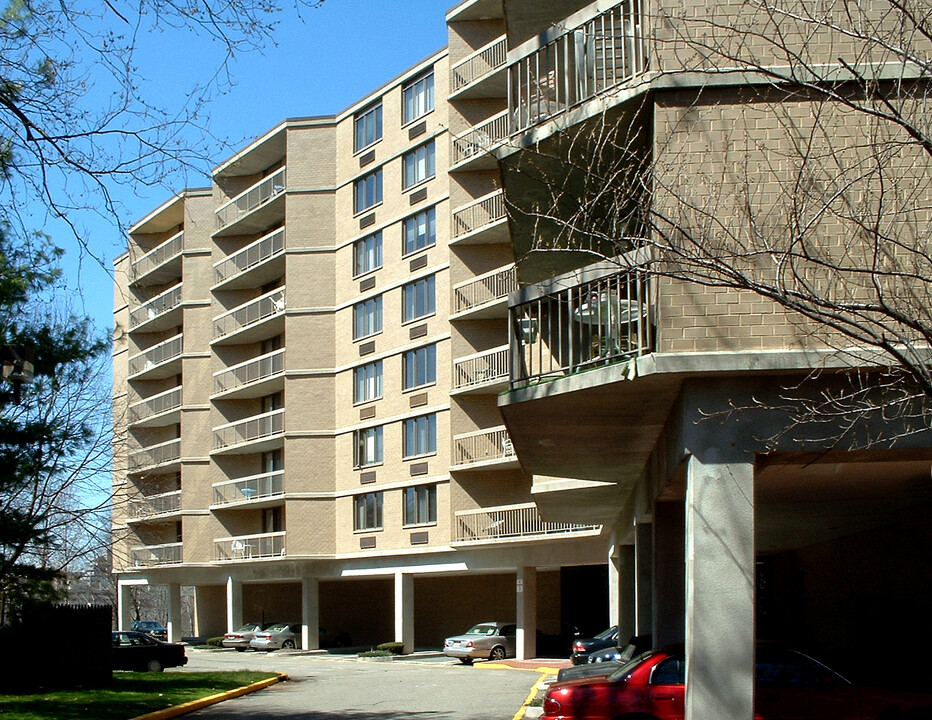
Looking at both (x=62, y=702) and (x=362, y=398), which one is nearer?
(x=62, y=702)

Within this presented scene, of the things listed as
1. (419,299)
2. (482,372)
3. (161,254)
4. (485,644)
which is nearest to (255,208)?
(161,254)

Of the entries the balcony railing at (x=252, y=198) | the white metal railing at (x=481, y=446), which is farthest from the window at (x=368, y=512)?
the balcony railing at (x=252, y=198)

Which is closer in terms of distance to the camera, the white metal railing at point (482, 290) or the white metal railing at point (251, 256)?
the white metal railing at point (482, 290)

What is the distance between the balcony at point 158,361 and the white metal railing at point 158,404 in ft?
4.18

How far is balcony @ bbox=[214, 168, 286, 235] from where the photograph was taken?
5506 centimetres

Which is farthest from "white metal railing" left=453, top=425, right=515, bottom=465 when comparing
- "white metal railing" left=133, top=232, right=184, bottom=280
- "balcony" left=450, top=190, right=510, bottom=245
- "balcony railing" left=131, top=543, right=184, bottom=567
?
"white metal railing" left=133, top=232, right=184, bottom=280

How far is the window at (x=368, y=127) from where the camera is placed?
5078cm

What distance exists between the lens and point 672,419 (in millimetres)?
12312

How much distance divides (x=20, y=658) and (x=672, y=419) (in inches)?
717

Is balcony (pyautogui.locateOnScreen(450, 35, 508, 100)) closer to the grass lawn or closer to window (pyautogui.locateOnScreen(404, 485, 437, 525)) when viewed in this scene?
window (pyautogui.locateOnScreen(404, 485, 437, 525))

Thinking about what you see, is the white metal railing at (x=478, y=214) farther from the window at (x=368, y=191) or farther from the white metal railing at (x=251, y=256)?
the white metal railing at (x=251, y=256)

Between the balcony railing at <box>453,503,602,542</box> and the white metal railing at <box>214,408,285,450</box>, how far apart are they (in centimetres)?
1274

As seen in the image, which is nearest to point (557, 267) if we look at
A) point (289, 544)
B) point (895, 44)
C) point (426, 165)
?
point (895, 44)

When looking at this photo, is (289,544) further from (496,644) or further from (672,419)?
(672,419)
